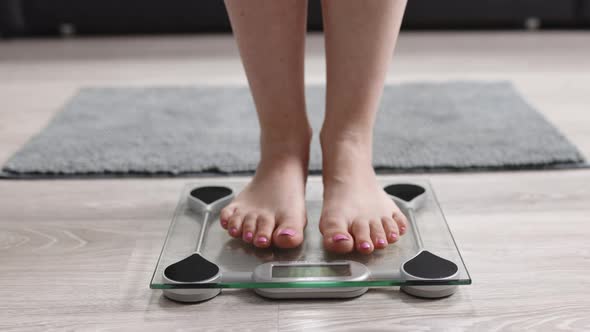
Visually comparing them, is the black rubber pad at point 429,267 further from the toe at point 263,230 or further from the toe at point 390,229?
the toe at point 263,230

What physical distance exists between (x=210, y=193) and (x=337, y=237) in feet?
0.92

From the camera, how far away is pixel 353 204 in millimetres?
959

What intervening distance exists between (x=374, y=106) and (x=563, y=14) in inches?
65.5

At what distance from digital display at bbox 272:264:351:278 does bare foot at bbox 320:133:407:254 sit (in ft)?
0.09

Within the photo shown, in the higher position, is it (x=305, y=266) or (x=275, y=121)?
(x=275, y=121)

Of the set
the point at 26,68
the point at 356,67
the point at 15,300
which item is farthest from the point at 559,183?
the point at 26,68

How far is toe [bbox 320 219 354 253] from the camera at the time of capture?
90cm

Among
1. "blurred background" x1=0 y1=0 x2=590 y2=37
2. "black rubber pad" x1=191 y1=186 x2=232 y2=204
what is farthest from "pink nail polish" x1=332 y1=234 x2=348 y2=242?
"blurred background" x1=0 y1=0 x2=590 y2=37

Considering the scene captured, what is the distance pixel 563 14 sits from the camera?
2406 mm

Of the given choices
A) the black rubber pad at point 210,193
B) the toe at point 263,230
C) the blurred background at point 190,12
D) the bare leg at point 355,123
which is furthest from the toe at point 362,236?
the blurred background at point 190,12

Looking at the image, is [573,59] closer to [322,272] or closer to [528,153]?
[528,153]

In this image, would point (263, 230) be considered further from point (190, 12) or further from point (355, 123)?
point (190, 12)

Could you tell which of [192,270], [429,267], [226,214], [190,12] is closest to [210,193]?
[226,214]

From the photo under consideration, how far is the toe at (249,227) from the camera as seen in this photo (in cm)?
93
